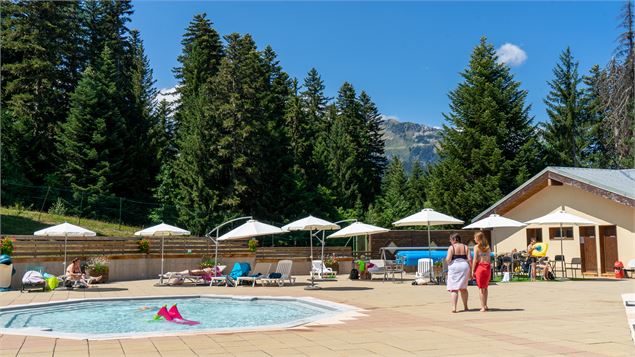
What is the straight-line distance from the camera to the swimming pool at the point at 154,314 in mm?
10157

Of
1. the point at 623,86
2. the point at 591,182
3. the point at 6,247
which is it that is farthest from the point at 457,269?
the point at 623,86

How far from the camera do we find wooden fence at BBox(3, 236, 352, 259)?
758 inches

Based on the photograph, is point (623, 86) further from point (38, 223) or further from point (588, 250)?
point (38, 223)

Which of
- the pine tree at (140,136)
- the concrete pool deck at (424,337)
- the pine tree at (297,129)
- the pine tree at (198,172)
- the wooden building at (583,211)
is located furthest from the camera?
the pine tree at (297,129)

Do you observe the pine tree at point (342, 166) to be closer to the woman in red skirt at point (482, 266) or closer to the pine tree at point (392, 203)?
the pine tree at point (392, 203)

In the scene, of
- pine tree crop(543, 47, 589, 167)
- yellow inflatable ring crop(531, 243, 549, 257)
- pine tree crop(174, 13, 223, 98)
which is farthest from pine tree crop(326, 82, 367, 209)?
yellow inflatable ring crop(531, 243, 549, 257)

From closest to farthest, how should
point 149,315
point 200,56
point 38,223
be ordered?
point 149,315, point 38,223, point 200,56

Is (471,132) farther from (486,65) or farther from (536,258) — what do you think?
(536,258)

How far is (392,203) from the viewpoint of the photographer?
4806 centimetres

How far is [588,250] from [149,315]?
18809 millimetres

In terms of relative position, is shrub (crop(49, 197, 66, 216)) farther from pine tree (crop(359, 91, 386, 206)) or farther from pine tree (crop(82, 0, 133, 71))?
pine tree (crop(359, 91, 386, 206))

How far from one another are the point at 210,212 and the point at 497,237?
18298 millimetres

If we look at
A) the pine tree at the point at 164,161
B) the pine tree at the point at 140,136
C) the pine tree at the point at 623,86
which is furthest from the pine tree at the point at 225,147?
the pine tree at the point at 623,86

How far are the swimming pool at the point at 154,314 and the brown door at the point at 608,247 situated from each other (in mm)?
15049
